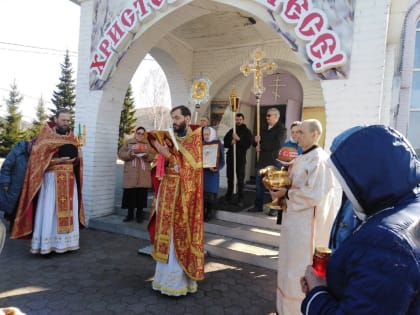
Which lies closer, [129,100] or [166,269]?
[166,269]

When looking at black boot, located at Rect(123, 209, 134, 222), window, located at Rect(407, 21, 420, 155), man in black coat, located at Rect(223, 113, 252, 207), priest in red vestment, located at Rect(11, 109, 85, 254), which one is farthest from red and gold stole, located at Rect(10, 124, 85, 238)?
window, located at Rect(407, 21, 420, 155)

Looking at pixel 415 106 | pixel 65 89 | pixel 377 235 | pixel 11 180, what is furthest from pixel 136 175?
pixel 65 89

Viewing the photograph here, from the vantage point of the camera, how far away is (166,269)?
11.0ft

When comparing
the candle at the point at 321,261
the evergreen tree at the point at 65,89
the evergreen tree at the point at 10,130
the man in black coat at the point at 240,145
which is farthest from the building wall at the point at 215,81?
the evergreen tree at the point at 65,89

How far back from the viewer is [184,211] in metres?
3.39

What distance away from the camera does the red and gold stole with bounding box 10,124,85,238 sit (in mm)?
4312

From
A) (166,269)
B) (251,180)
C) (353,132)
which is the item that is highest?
(353,132)

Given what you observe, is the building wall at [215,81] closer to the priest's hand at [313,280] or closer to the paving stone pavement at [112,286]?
the paving stone pavement at [112,286]

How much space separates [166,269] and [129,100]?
2524cm

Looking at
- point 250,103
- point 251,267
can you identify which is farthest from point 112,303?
point 250,103

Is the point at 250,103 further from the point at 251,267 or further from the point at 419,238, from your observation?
the point at 419,238

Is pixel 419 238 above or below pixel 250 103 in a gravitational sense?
below

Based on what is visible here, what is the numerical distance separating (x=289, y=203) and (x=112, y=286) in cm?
237

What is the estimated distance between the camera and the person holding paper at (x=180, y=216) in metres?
3.34
